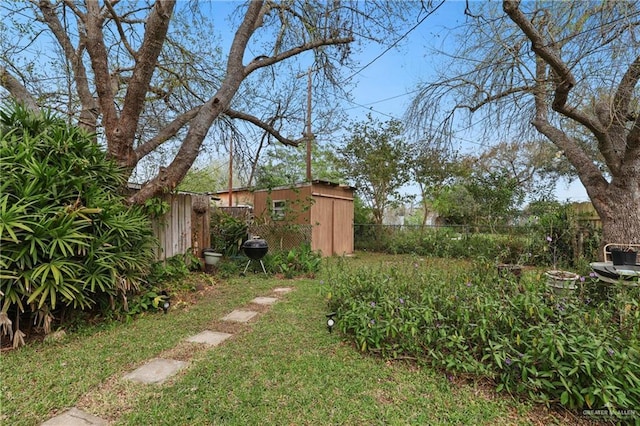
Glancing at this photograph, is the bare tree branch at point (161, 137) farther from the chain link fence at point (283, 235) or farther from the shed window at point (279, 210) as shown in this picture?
the shed window at point (279, 210)

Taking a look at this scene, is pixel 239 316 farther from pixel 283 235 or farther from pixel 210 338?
pixel 283 235

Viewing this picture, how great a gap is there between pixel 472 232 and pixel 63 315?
8903 millimetres

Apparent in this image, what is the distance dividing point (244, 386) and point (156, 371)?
0.78 m

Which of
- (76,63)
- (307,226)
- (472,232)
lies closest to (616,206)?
(472,232)

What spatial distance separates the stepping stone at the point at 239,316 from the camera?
11.3 feet

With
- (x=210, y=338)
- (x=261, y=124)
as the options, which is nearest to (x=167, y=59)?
(x=261, y=124)

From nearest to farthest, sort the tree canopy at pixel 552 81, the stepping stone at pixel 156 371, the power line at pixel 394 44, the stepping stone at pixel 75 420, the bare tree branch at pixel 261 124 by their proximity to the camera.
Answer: the stepping stone at pixel 75 420
the stepping stone at pixel 156 371
the tree canopy at pixel 552 81
the power line at pixel 394 44
the bare tree branch at pixel 261 124

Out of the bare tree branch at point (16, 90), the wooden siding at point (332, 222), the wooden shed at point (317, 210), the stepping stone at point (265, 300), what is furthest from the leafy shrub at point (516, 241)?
the bare tree branch at point (16, 90)

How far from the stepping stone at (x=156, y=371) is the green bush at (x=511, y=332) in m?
1.47

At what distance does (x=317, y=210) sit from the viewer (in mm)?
8062

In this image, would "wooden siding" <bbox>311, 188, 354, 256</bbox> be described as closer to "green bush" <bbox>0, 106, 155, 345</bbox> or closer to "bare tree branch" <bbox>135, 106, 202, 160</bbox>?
"bare tree branch" <bbox>135, 106, 202, 160</bbox>

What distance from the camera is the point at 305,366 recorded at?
232 cm

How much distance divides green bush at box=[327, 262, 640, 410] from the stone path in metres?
1.25

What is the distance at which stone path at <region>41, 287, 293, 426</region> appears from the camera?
1.69 m
